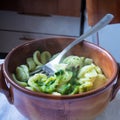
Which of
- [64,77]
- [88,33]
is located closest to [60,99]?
[64,77]

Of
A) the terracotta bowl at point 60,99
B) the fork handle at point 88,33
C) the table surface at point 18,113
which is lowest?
the table surface at point 18,113

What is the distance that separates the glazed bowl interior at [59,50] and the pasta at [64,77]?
0.03 feet

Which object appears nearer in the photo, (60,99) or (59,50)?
(60,99)

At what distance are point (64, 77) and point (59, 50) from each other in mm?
123

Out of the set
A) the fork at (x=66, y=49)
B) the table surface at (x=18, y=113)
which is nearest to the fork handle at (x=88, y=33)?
the fork at (x=66, y=49)

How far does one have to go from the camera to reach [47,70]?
51 cm

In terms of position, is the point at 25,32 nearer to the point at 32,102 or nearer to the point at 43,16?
the point at 43,16

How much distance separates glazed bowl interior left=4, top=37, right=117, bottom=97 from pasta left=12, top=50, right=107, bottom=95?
10 millimetres

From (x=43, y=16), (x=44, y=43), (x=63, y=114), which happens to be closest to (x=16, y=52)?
(x=44, y=43)

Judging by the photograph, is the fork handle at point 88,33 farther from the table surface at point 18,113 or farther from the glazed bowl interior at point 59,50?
the table surface at point 18,113

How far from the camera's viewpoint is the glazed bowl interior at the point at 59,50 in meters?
0.51

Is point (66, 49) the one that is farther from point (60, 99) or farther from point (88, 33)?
point (60, 99)

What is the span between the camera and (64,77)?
46 cm

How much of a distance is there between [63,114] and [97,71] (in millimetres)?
123
